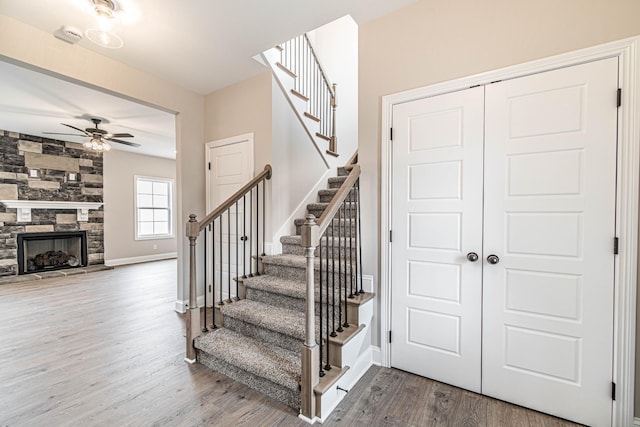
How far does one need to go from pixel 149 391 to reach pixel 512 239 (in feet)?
8.83

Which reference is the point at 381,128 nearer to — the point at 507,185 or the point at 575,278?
the point at 507,185

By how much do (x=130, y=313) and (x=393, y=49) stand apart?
4128mm

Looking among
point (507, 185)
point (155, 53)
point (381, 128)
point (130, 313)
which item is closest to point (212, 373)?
point (130, 313)

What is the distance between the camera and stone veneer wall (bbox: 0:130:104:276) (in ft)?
17.7

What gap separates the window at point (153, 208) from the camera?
7.30 meters

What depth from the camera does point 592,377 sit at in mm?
1636

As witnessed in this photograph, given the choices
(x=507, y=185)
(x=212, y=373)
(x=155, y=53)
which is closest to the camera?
(x=507, y=185)

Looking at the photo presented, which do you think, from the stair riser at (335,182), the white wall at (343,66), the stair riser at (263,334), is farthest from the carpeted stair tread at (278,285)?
the white wall at (343,66)

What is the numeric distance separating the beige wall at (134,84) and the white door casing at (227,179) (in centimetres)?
19

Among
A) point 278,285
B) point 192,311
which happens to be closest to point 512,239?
point 278,285

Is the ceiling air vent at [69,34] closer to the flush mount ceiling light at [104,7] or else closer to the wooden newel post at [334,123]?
the flush mount ceiling light at [104,7]

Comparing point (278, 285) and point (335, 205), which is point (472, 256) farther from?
point (278, 285)

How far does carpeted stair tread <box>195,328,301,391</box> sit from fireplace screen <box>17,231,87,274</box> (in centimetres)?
579

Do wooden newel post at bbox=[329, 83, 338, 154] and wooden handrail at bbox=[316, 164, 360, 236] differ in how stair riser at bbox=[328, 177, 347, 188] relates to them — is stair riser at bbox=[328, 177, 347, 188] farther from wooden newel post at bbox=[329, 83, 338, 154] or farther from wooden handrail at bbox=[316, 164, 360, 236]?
wooden handrail at bbox=[316, 164, 360, 236]
